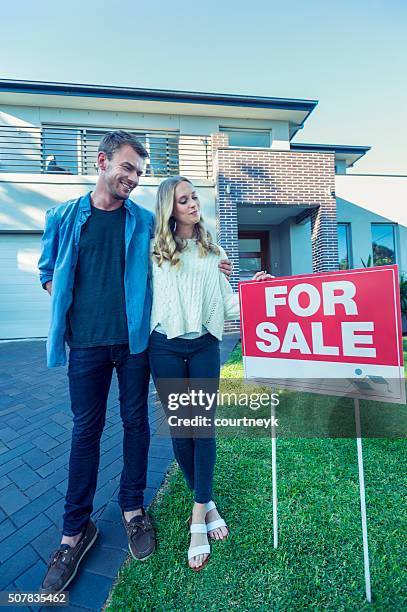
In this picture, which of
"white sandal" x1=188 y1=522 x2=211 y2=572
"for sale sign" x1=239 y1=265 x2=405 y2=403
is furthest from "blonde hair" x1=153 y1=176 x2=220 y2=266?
"white sandal" x1=188 y1=522 x2=211 y2=572

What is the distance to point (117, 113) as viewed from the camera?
9.04 m

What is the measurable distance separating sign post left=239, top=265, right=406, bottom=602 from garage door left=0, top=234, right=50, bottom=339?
23.6ft

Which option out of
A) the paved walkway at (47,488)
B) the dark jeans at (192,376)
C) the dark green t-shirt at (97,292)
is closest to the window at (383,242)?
the paved walkway at (47,488)

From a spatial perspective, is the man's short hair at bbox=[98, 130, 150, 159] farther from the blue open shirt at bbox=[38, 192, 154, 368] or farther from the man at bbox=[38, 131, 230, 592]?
the blue open shirt at bbox=[38, 192, 154, 368]

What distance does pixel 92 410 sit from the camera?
148 cm

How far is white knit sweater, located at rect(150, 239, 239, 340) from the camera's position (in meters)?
1.46

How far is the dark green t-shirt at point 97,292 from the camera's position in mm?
1446

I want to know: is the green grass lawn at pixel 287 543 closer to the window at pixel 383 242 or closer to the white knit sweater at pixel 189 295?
the white knit sweater at pixel 189 295

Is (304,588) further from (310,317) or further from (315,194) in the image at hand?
(315,194)

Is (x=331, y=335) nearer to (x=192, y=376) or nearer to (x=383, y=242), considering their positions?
(x=192, y=376)

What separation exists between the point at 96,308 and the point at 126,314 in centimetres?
15

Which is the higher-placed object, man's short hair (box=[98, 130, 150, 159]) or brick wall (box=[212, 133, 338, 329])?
brick wall (box=[212, 133, 338, 329])

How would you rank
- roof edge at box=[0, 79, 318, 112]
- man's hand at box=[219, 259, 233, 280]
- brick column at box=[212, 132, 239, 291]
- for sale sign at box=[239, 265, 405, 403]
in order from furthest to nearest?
roof edge at box=[0, 79, 318, 112] → brick column at box=[212, 132, 239, 291] → man's hand at box=[219, 259, 233, 280] → for sale sign at box=[239, 265, 405, 403]

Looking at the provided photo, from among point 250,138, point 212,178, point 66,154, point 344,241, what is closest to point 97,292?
point 212,178
